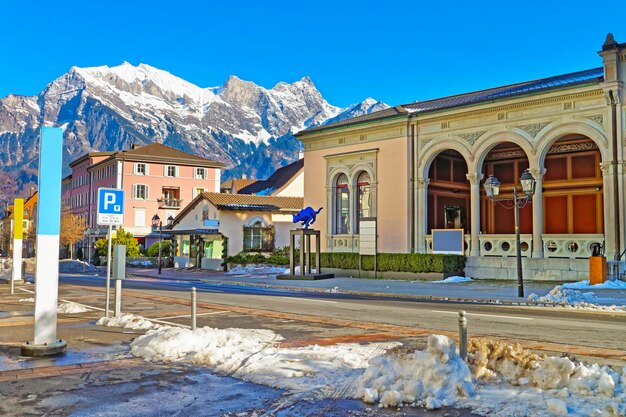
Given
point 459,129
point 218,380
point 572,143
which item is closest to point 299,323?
point 218,380

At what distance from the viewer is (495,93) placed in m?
29.6

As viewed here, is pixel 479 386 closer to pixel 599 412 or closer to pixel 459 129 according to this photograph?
pixel 599 412

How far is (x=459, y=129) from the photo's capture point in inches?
1125

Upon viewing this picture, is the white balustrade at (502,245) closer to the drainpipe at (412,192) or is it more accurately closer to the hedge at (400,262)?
the hedge at (400,262)

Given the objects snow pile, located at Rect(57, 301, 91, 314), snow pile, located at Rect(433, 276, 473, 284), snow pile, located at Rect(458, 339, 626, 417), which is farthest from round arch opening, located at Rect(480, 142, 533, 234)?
snow pile, located at Rect(458, 339, 626, 417)

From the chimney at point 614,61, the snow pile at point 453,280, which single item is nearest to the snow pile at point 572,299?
the snow pile at point 453,280

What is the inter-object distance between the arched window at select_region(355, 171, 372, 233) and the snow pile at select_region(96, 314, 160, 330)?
832 inches

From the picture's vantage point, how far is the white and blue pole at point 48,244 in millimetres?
8797

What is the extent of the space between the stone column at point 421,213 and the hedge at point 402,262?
67.3 inches

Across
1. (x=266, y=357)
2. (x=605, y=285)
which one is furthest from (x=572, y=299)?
(x=266, y=357)

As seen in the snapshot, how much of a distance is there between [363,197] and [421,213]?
403 cm

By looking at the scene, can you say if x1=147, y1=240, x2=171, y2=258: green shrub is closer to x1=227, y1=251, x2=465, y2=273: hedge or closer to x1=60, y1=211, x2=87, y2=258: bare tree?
x1=60, y1=211, x2=87, y2=258: bare tree

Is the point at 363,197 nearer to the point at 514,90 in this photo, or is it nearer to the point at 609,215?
the point at 514,90

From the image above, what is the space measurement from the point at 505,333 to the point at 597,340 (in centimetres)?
152
